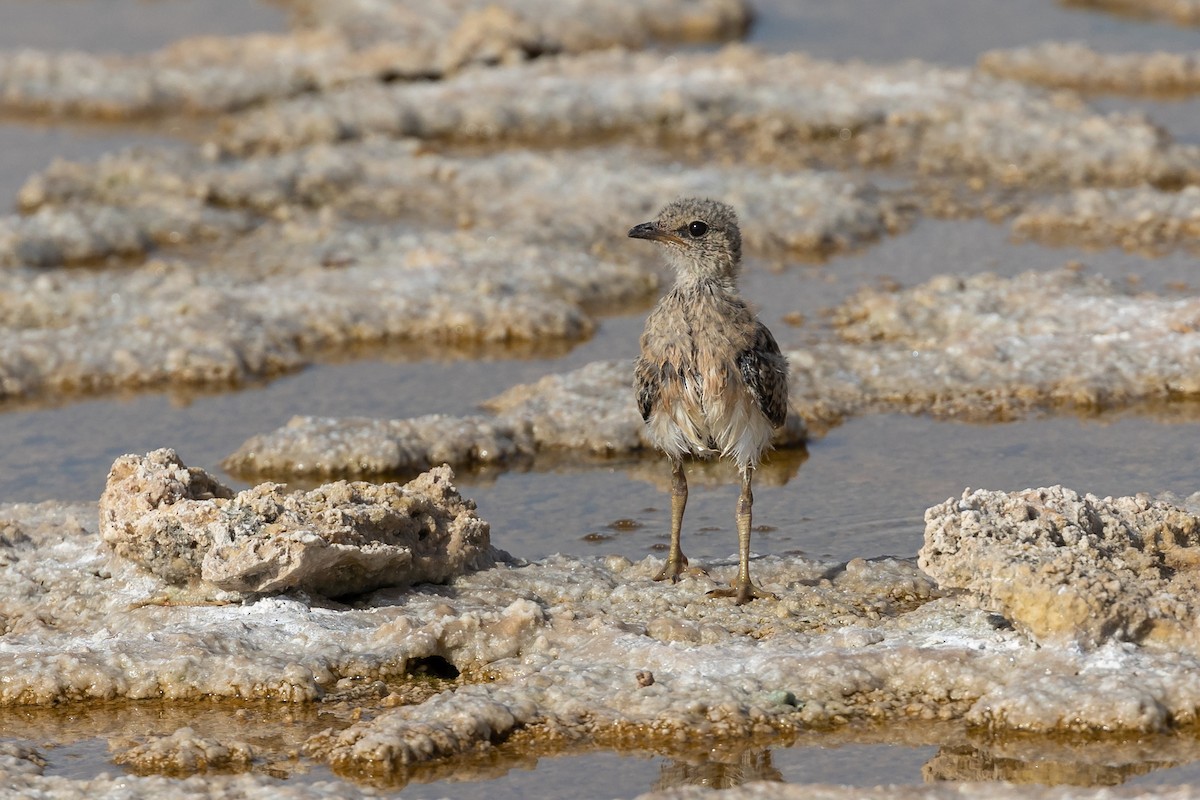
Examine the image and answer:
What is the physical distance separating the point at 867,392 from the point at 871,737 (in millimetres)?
4092

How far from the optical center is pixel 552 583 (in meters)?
7.78

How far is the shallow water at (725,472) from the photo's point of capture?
6.39 metres

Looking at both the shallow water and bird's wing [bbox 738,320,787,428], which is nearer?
the shallow water

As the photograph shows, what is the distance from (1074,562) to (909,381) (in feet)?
11.5

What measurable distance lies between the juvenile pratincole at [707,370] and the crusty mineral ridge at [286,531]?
0.95 m

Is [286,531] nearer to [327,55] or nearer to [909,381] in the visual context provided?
[909,381]

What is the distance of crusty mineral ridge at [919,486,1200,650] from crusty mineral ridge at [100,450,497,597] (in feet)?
7.06

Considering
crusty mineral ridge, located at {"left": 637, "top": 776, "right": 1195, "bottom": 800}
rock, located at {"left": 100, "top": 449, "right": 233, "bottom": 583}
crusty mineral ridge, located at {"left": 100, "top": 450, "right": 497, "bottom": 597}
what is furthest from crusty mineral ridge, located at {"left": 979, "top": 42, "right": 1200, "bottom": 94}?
crusty mineral ridge, located at {"left": 637, "top": 776, "right": 1195, "bottom": 800}

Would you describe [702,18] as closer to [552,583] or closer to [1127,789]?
[552,583]

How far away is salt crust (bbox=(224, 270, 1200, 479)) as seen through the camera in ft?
31.6

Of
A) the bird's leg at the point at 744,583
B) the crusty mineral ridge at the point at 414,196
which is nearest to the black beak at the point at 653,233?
the bird's leg at the point at 744,583

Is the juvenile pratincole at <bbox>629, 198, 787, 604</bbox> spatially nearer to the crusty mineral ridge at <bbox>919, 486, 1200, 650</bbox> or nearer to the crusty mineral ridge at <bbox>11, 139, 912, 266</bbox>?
the crusty mineral ridge at <bbox>919, 486, 1200, 650</bbox>

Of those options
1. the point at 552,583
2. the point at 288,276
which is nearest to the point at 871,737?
the point at 552,583

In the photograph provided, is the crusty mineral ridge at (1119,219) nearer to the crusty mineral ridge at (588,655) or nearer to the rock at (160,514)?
the crusty mineral ridge at (588,655)
